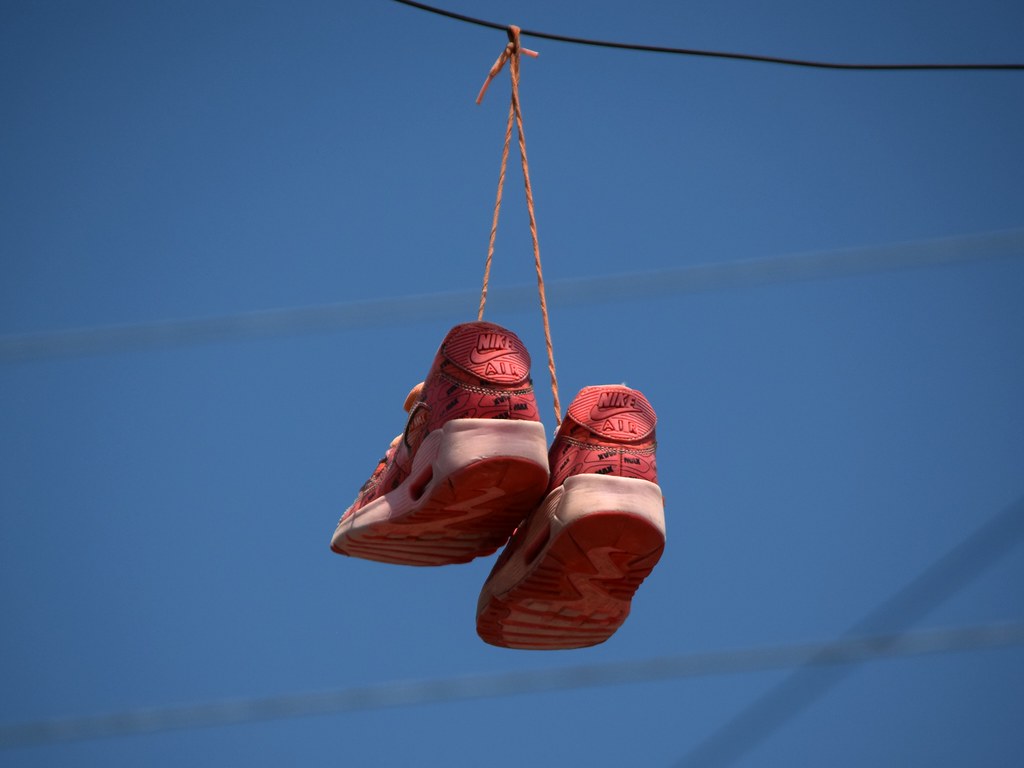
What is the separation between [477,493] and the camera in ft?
8.39

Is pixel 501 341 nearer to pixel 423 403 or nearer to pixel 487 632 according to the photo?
pixel 423 403

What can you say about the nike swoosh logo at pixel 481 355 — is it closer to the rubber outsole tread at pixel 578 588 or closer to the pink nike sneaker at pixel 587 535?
the pink nike sneaker at pixel 587 535

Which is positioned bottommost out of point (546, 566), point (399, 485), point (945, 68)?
point (546, 566)

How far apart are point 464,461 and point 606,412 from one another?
0.28 m

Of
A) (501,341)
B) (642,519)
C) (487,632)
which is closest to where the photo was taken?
(642,519)

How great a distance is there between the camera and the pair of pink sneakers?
99.0 inches

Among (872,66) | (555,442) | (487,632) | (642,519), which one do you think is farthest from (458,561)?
(872,66)

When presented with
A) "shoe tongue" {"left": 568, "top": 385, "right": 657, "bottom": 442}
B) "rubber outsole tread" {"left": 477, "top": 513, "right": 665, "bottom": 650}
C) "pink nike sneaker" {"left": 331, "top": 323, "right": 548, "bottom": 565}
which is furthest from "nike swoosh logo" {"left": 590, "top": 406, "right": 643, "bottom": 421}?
"rubber outsole tread" {"left": 477, "top": 513, "right": 665, "bottom": 650}

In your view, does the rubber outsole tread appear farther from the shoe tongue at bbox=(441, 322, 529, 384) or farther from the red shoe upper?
the shoe tongue at bbox=(441, 322, 529, 384)

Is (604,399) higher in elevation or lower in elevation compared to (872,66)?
lower

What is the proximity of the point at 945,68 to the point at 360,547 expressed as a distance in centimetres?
128

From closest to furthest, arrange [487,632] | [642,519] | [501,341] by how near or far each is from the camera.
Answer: [642,519]
[501,341]
[487,632]

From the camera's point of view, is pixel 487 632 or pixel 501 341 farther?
pixel 487 632

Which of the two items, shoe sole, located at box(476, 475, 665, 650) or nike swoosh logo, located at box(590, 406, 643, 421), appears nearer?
shoe sole, located at box(476, 475, 665, 650)
